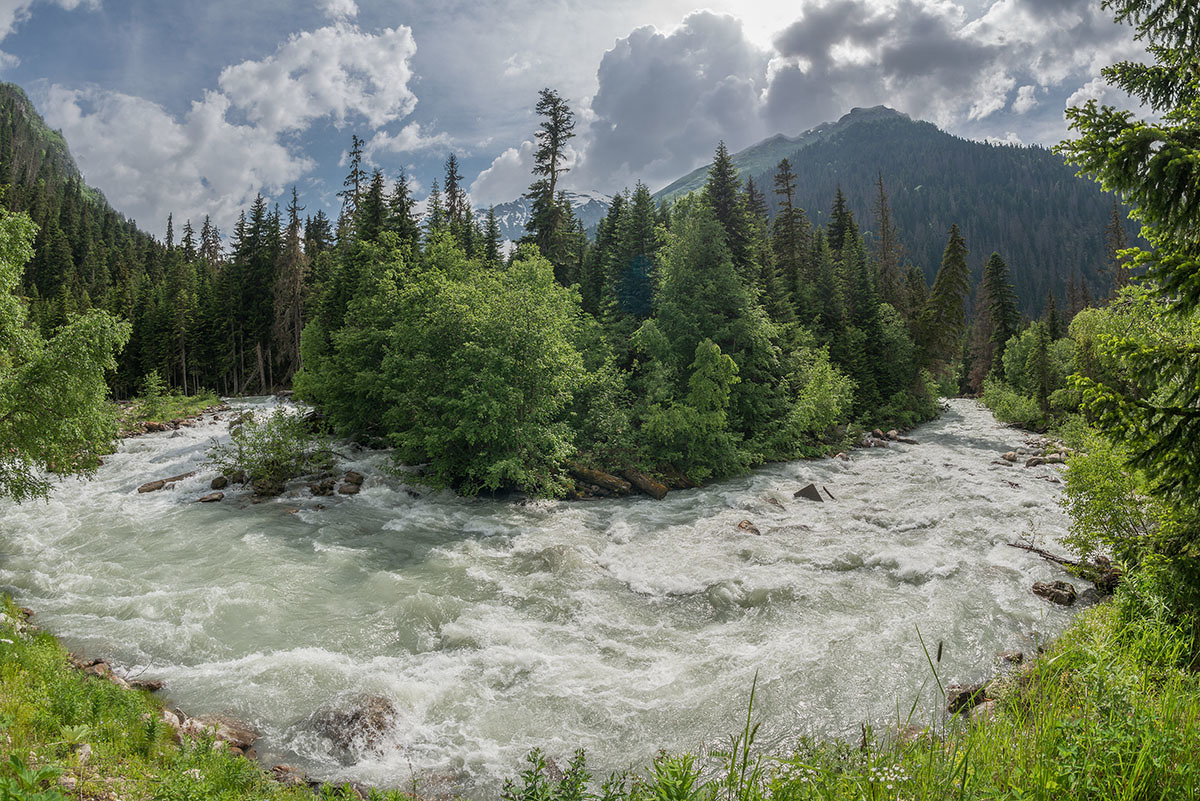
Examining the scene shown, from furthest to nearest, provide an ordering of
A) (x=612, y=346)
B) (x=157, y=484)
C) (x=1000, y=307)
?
(x=1000, y=307) < (x=612, y=346) < (x=157, y=484)

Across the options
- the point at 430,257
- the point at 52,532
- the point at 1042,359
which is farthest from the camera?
the point at 1042,359

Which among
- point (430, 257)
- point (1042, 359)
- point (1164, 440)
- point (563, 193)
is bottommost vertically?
point (1164, 440)

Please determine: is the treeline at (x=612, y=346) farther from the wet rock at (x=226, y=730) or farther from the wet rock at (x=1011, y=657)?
the wet rock at (x=1011, y=657)

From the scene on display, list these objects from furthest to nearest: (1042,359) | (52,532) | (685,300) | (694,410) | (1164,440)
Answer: (1042,359) < (685,300) < (694,410) < (52,532) < (1164,440)

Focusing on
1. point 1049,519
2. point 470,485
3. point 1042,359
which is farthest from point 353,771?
point 1042,359

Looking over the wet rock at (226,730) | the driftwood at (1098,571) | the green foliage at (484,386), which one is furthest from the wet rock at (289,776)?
the driftwood at (1098,571)

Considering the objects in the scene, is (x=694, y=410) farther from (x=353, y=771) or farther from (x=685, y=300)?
(x=353, y=771)

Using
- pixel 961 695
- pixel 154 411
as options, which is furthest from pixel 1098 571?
pixel 154 411

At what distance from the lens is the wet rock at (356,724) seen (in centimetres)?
743

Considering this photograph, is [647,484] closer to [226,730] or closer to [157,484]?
[226,730]

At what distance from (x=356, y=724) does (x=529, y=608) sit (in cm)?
453

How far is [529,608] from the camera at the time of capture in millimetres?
11836

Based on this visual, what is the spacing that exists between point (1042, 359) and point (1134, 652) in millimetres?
44732

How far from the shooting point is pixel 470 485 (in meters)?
21.4
